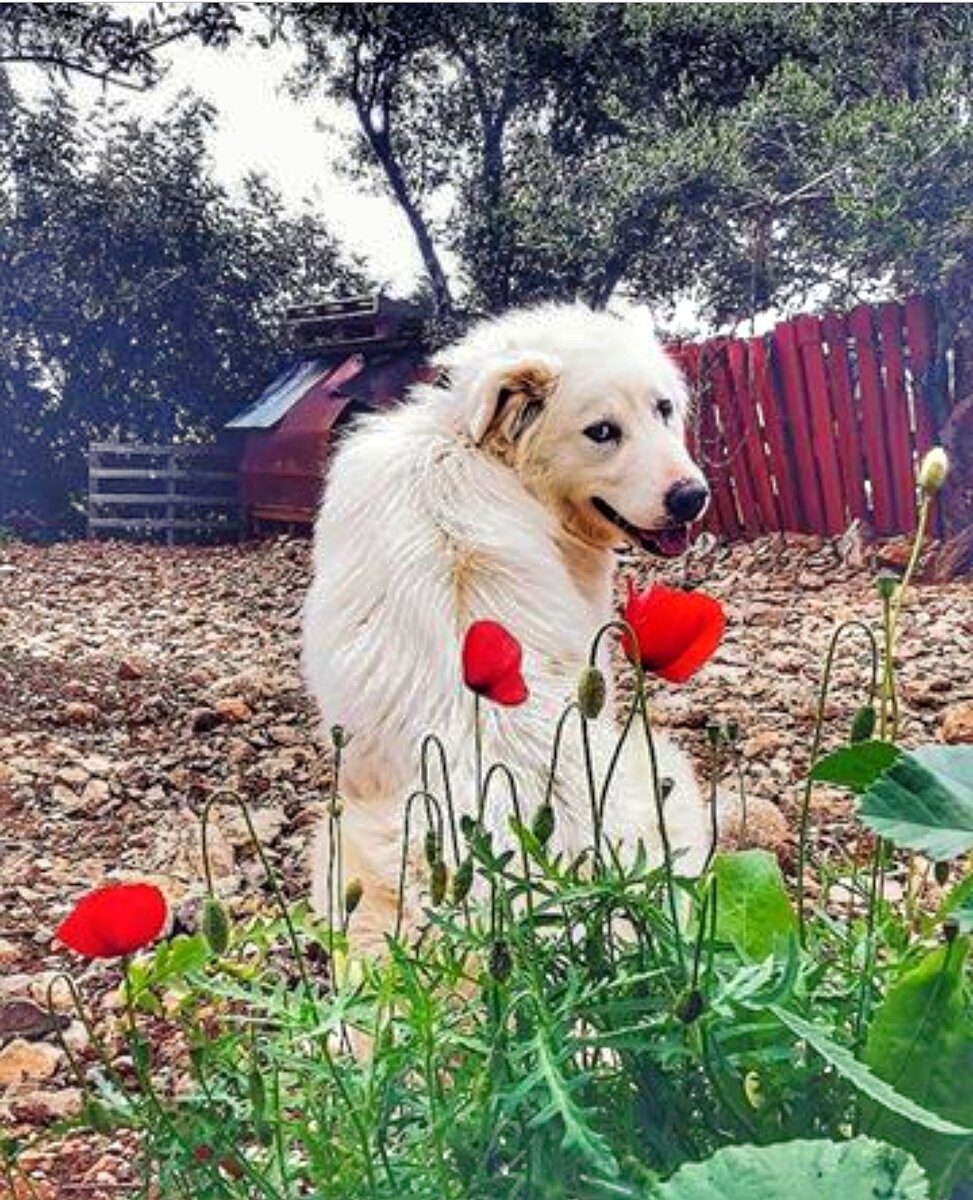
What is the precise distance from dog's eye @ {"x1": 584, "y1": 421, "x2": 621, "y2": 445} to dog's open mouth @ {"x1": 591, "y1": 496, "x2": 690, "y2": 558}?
1.5 inches

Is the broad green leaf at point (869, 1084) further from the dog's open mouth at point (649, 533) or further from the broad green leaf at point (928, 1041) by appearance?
the dog's open mouth at point (649, 533)

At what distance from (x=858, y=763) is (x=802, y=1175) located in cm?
12

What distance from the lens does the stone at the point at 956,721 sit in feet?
3.61

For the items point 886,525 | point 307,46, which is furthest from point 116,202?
point 886,525

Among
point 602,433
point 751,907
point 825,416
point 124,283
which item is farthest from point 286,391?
point 751,907

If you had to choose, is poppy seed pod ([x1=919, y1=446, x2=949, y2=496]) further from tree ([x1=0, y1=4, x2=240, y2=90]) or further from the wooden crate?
tree ([x1=0, y1=4, x2=240, y2=90])

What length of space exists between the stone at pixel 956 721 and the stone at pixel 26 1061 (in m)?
0.64

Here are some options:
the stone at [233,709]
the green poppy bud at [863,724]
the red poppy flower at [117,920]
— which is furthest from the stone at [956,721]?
the red poppy flower at [117,920]

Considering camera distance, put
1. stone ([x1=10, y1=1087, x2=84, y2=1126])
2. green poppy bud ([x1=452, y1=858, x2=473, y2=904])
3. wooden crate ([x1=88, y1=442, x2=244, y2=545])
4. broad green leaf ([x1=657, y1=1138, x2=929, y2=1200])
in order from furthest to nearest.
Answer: wooden crate ([x1=88, y1=442, x2=244, y2=545])
stone ([x1=10, y1=1087, x2=84, y2=1126])
green poppy bud ([x1=452, y1=858, x2=473, y2=904])
broad green leaf ([x1=657, y1=1138, x2=929, y2=1200])

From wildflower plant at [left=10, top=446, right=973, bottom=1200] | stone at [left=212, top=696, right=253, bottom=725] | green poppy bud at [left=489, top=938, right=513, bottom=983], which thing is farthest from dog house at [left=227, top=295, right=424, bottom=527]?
green poppy bud at [left=489, top=938, right=513, bottom=983]

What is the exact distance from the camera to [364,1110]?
0.43 m

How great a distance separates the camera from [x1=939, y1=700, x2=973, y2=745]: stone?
3.61 feet

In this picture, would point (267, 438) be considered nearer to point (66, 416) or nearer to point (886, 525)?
point (66, 416)

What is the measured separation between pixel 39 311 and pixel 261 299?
154 millimetres
